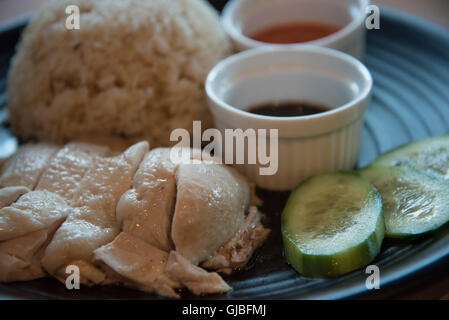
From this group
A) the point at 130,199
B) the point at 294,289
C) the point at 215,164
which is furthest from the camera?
the point at 215,164

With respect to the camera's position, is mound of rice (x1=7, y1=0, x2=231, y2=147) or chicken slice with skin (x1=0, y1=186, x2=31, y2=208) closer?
chicken slice with skin (x1=0, y1=186, x2=31, y2=208)

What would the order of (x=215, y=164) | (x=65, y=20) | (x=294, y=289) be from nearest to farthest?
1. (x=294, y=289)
2. (x=215, y=164)
3. (x=65, y=20)

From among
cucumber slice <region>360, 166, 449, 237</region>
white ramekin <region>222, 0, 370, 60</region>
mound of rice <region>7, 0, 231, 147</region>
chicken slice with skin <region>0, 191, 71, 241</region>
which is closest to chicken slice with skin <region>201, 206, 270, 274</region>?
cucumber slice <region>360, 166, 449, 237</region>

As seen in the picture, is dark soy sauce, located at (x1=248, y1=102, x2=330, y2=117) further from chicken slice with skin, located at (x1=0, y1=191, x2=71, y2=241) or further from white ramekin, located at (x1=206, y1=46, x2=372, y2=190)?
chicken slice with skin, located at (x1=0, y1=191, x2=71, y2=241)

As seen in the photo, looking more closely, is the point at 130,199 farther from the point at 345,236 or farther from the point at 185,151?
the point at 345,236

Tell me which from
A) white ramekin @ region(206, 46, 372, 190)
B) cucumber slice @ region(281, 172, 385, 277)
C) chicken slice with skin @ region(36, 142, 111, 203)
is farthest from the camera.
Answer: white ramekin @ region(206, 46, 372, 190)

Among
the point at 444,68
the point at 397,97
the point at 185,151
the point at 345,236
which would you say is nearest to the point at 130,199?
the point at 185,151

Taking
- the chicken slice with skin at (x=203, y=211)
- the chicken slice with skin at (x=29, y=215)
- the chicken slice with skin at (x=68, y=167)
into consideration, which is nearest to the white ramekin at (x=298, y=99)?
the chicken slice with skin at (x=203, y=211)

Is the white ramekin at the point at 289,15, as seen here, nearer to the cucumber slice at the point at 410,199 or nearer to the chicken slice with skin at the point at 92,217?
the cucumber slice at the point at 410,199
